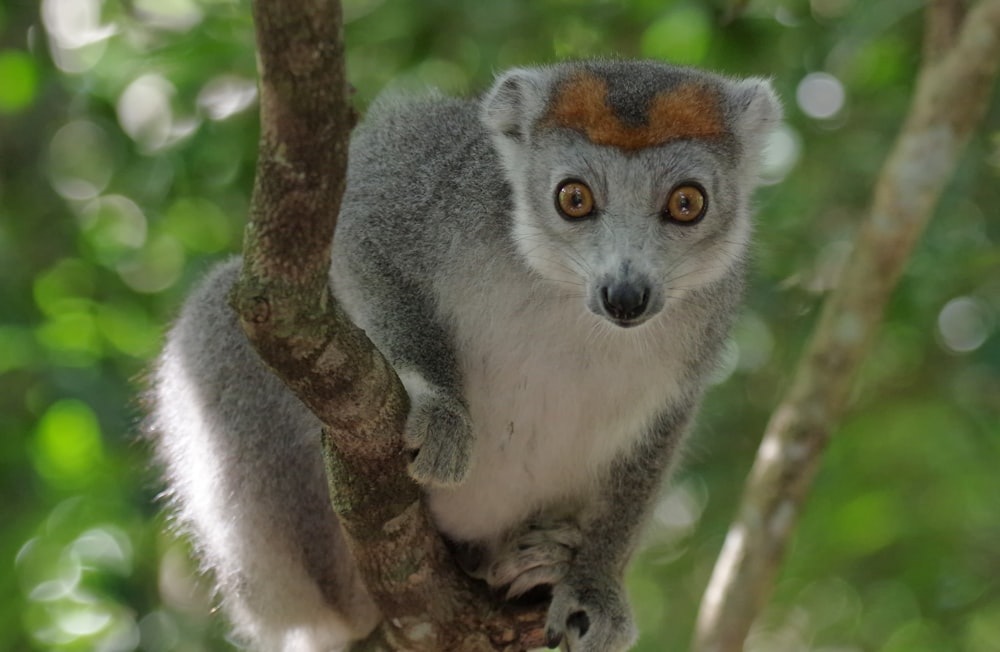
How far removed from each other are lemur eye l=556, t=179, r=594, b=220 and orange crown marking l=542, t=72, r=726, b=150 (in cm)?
23

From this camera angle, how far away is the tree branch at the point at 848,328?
6.58 m

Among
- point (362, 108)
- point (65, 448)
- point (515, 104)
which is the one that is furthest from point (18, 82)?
point (515, 104)

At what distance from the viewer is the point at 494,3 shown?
772 cm

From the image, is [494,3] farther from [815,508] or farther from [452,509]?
[815,508]

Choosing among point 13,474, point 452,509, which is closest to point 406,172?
point 452,509

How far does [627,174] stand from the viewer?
5039 millimetres

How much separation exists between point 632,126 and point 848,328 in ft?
7.51

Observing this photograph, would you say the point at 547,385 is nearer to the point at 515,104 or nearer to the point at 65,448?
the point at 515,104

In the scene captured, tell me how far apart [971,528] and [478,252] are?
15.6ft

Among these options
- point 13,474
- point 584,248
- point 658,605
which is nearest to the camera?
point 584,248

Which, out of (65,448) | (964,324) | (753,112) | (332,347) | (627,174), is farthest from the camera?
(964,324)

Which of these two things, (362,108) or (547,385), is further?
(362,108)

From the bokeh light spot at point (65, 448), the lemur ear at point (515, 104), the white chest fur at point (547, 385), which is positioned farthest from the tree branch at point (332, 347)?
the bokeh light spot at point (65, 448)

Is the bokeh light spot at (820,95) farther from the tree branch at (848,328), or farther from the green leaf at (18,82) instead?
the green leaf at (18,82)
